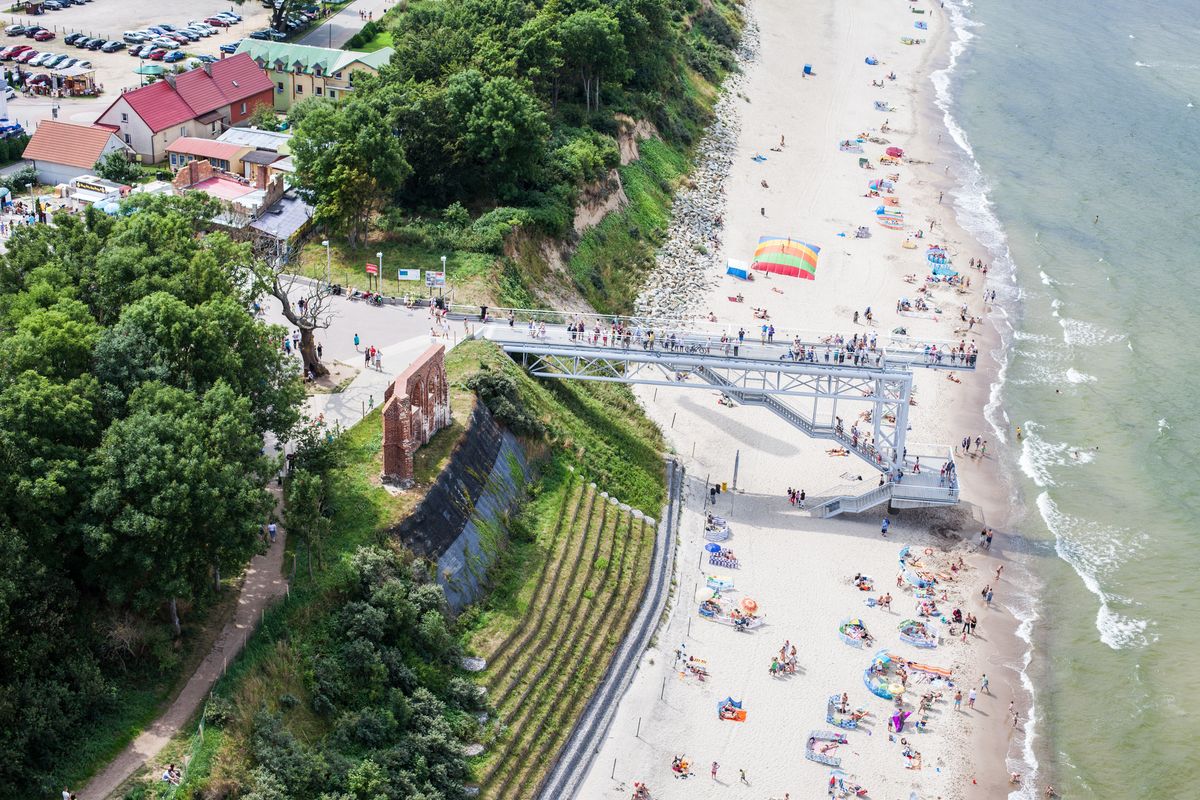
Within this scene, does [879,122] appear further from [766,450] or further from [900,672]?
[900,672]

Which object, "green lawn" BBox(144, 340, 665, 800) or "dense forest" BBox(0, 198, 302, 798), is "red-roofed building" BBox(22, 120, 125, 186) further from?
"dense forest" BBox(0, 198, 302, 798)

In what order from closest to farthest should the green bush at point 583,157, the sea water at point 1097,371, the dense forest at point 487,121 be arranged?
the sea water at point 1097,371 → the dense forest at point 487,121 → the green bush at point 583,157

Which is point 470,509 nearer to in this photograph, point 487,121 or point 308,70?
point 487,121

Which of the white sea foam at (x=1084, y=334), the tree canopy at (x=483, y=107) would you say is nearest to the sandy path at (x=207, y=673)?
the tree canopy at (x=483, y=107)

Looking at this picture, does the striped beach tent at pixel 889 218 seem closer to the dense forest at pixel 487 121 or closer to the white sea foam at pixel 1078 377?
the dense forest at pixel 487 121

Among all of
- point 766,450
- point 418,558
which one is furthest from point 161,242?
point 766,450

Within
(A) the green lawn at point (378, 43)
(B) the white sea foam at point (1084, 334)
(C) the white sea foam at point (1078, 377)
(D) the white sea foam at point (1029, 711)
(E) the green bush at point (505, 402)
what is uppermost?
(A) the green lawn at point (378, 43)
